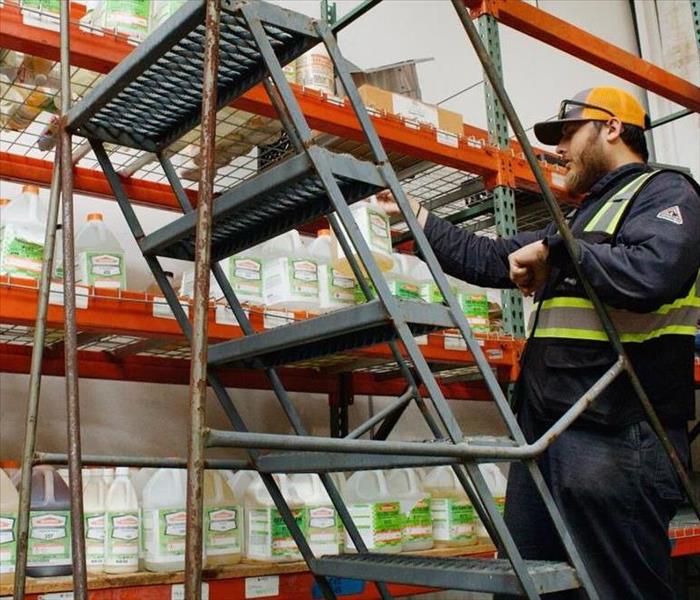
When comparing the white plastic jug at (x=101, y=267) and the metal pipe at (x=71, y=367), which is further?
the white plastic jug at (x=101, y=267)

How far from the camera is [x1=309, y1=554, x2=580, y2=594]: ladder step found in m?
1.31

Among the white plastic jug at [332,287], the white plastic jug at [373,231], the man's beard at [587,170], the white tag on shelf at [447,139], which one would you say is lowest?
the white plastic jug at [332,287]

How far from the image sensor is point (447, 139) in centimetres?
271

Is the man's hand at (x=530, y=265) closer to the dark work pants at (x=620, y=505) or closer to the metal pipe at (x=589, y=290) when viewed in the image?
the metal pipe at (x=589, y=290)

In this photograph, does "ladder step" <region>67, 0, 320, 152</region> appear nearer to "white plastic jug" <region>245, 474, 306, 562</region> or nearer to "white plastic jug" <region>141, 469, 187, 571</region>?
"white plastic jug" <region>141, 469, 187, 571</region>

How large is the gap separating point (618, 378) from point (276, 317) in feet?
2.99

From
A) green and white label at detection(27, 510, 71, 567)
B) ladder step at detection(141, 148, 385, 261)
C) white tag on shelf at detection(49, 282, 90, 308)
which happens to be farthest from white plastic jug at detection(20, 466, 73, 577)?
ladder step at detection(141, 148, 385, 261)

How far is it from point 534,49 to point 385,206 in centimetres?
307

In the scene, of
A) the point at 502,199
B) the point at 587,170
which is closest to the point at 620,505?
the point at 587,170

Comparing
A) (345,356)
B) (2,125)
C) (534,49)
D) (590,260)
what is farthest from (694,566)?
(2,125)

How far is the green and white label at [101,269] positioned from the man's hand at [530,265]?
1027 mm

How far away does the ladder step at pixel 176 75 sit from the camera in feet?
4.21

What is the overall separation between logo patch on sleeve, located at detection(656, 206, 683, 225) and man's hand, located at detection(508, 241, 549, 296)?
26 centimetres

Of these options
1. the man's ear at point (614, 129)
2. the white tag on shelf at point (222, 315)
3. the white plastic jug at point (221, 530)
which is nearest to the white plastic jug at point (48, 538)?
the white plastic jug at point (221, 530)
